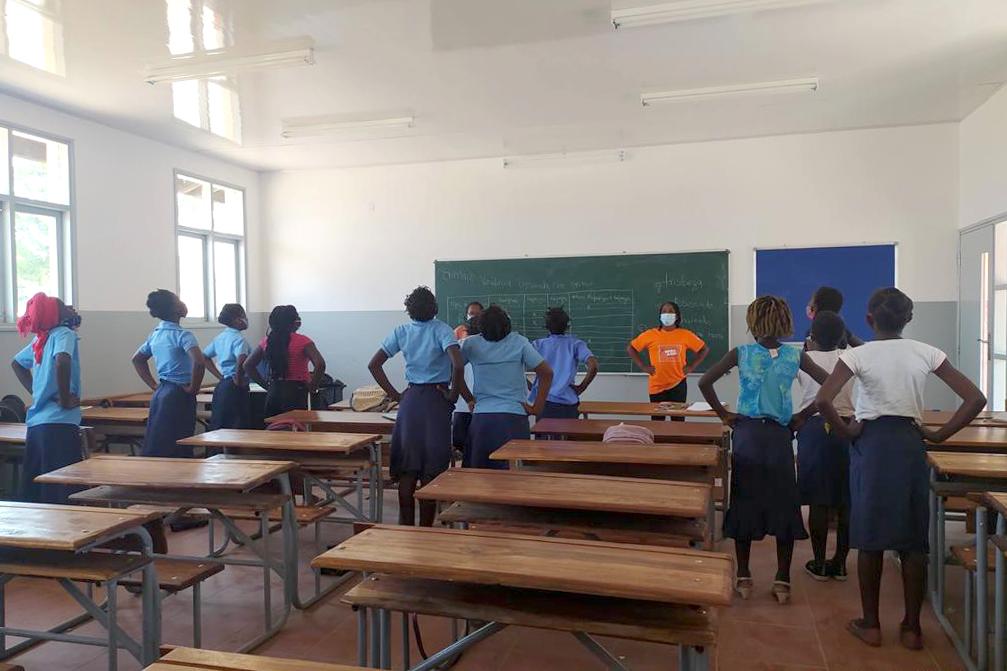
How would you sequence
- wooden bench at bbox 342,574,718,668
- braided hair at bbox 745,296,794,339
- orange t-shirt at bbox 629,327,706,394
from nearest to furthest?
1. wooden bench at bbox 342,574,718,668
2. braided hair at bbox 745,296,794,339
3. orange t-shirt at bbox 629,327,706,394

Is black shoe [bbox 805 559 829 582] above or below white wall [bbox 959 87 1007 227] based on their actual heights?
below

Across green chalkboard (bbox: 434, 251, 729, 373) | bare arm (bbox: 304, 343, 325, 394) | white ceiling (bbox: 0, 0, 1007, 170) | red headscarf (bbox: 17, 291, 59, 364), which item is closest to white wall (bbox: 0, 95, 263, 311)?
white ceiling (bbox: 0, 0, 1007, 170)

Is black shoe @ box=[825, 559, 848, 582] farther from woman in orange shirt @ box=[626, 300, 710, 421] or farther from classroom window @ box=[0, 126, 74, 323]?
classroom window @ box=[0, 126, 74, 323]

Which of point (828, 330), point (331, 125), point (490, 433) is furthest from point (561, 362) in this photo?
point (331, 125)

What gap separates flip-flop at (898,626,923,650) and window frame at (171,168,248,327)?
668cm

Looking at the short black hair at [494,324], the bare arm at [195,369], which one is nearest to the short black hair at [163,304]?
the bare arm at [195,369]

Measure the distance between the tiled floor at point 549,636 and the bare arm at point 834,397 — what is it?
0.85 metres

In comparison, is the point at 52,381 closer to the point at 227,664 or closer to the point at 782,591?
the point at 227,664

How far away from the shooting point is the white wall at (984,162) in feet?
17.5

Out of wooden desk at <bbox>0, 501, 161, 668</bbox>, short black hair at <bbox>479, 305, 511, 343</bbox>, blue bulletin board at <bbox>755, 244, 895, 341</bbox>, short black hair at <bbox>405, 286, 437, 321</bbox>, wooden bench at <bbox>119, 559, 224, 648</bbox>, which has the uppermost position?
blue bulletin board at <bbox>755, 244, 895, 341</bbox>

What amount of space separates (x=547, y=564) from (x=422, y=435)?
1.99m

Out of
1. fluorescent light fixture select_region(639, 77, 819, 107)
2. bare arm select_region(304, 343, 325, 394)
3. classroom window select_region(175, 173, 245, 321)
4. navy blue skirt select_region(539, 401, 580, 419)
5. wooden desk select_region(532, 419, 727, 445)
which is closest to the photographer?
wooden desk select_region(532, 419, 727, 445)

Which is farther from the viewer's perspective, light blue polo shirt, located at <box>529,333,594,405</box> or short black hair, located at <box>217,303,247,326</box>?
short black hair, located at <box>217,303,247,326</box>

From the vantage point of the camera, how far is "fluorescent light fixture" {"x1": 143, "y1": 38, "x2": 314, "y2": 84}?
4449 mm
